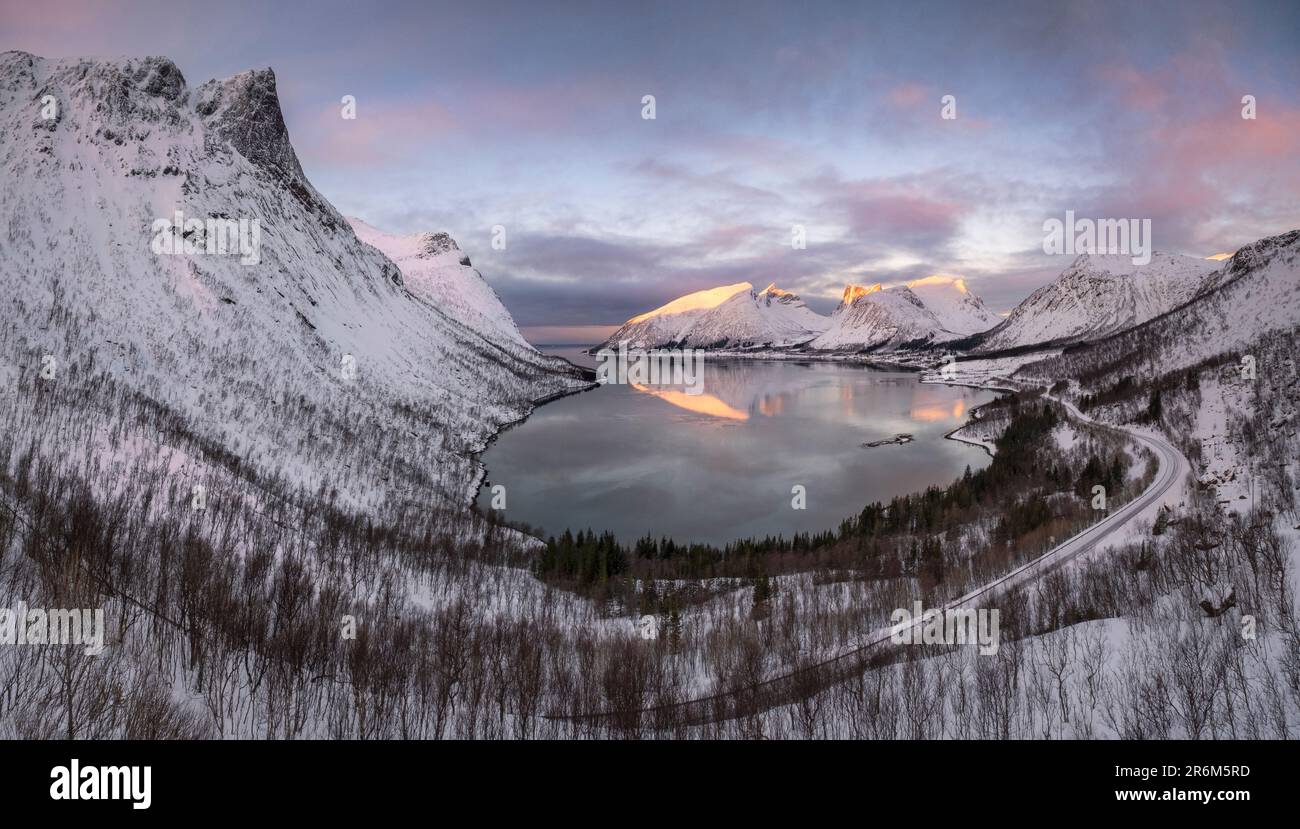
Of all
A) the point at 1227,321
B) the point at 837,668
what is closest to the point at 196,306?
the point at 837,668

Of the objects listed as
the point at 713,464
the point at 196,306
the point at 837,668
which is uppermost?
A: the point at 196,306

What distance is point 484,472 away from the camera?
54406mm

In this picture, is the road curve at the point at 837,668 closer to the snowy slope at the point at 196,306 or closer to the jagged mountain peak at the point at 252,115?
the snowy slope at the point at 196,306

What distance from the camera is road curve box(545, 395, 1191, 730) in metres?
7.60

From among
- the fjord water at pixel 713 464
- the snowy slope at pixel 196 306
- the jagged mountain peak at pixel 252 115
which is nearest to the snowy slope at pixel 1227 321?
the fjord water at pixel 713 464

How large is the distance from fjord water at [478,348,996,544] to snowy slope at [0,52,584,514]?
8.25 m

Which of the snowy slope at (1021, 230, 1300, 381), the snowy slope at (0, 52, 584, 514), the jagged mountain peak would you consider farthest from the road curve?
the jagged mountain peak

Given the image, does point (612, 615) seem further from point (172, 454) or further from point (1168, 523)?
point (172, 454)

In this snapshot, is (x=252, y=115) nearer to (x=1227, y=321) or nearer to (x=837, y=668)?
(x=837, y=668)

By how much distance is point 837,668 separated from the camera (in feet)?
30.1

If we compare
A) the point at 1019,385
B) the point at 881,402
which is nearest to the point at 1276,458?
the point at 881,402

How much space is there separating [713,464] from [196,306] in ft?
164

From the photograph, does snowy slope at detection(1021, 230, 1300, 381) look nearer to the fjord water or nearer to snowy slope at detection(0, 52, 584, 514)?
the fjord water
